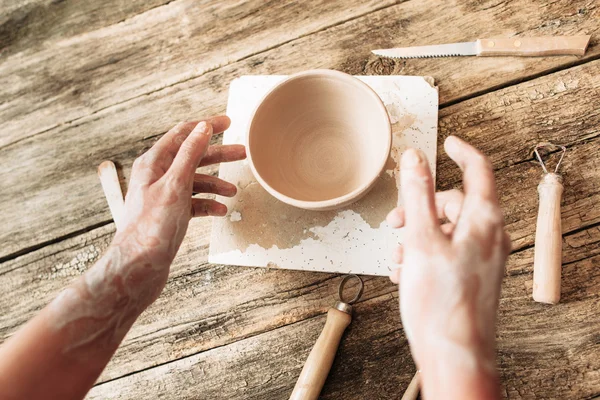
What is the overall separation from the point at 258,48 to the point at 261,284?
2.09 ft

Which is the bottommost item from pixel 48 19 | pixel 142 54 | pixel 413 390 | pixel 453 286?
pixel 413 390

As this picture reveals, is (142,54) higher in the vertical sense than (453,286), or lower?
higher

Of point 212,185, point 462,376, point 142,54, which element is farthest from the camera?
point 142,54

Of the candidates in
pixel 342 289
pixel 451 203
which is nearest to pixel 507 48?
pixel 451 203

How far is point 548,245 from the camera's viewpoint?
99 centimetres

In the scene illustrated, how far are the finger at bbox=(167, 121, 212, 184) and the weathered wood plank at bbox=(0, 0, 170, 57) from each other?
0.63 meters

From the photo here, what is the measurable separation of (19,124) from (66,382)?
86 cm

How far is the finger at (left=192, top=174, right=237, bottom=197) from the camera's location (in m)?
1.09

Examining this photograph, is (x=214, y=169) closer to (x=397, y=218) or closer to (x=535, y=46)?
(x=397, y=218)

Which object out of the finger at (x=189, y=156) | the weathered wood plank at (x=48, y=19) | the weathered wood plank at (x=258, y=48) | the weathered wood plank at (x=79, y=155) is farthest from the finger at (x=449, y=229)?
the weathered wood plank at (x=48, y=19)

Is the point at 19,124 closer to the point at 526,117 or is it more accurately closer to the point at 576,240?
the point at 526,117

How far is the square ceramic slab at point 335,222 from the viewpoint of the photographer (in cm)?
109

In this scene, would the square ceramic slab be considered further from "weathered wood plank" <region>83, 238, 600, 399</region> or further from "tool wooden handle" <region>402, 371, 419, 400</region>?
"tool wooden handle" <region>402, 371, 419, 400</region>

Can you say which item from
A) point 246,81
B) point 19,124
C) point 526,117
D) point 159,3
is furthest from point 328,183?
point 19,124
